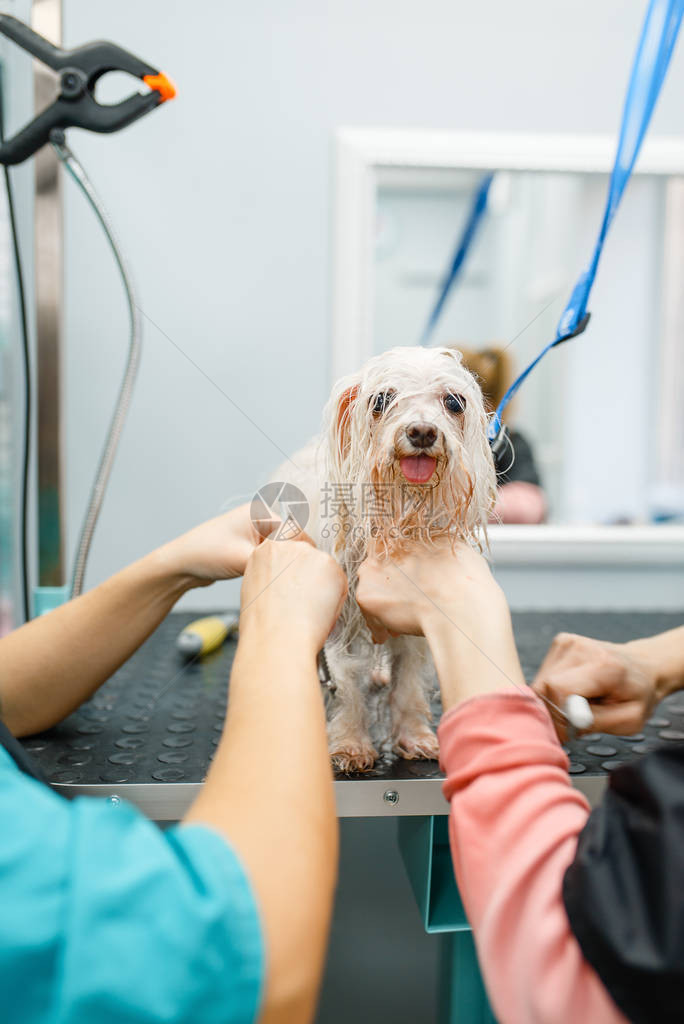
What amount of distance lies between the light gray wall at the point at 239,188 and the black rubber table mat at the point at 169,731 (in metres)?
0.34

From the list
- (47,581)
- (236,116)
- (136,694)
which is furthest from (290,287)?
(136,694)

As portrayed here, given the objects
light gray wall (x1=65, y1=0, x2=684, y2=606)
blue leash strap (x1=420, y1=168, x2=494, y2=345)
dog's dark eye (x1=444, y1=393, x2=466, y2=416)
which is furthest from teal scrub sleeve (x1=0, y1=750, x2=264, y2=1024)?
blue leash strap (x1=420, y1=168, x2=494, y2=345)

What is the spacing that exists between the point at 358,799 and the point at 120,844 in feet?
0.96

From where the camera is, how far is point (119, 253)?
0.84m

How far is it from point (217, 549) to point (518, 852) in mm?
370

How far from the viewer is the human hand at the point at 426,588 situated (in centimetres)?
49

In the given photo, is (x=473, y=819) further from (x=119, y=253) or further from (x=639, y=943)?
(x=119, y=253)

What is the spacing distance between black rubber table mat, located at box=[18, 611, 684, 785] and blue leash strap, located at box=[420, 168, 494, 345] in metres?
0.65

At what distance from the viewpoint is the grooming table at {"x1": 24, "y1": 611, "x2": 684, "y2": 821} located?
Result: 556mm

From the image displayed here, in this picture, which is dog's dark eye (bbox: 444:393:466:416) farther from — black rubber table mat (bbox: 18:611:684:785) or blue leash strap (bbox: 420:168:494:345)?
blue leash strap (bbox: 420:168:494:345)

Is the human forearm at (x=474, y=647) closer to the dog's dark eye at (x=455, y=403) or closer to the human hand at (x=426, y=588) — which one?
the human hand at (x=426, y=588)

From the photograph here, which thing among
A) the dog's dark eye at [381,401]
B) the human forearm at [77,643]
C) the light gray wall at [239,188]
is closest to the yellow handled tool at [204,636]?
the light gray wall at [239,188]

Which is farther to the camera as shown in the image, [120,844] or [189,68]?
[189,68]

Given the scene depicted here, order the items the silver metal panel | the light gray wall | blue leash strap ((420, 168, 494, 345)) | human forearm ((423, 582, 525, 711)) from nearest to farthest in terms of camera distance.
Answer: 1. human forearm ((423, 582, 525, 711))
2. the silver metal panel
3. the light gray wall
4. blue leash strap ((420, 168, 494, 345))
